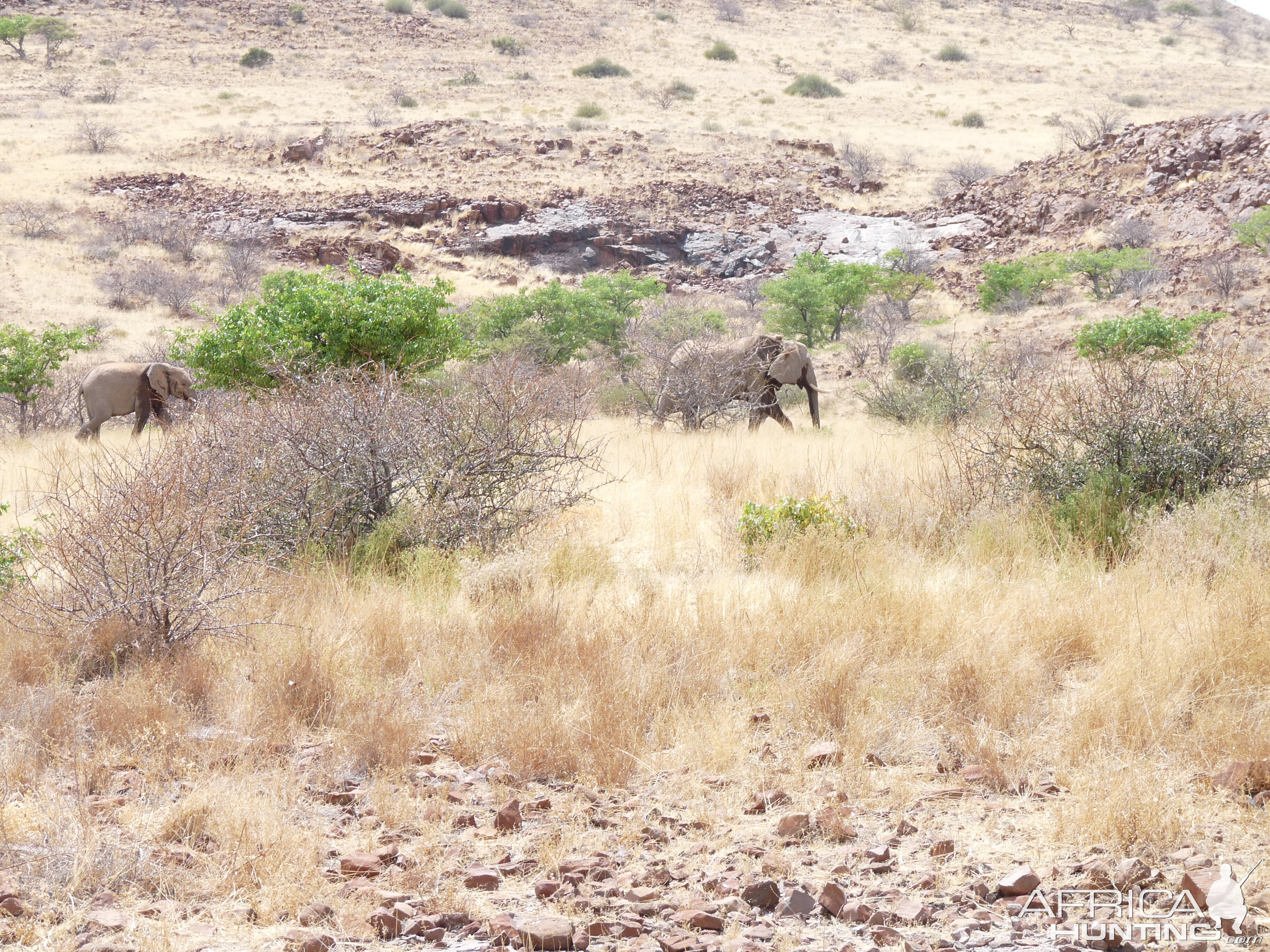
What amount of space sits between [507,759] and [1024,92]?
2371 inches

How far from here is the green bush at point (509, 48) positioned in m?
58.7

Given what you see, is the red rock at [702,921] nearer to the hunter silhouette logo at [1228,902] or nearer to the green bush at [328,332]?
the hunter silhouette logo at [1228,902]

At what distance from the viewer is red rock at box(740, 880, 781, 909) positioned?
2766 mm

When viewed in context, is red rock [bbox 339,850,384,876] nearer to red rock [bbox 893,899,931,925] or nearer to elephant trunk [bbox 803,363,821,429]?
red rock [bbox 893,899,931,925]

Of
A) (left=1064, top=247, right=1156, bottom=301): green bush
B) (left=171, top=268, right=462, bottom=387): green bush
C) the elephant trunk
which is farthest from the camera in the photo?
(left=1064, top=247, right=1156, bottom=301): green bush

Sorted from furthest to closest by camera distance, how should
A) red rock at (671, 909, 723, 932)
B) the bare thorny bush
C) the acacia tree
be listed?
the acacia tree < the bare thorny bush < red rock at (671, 909, 723, 932)

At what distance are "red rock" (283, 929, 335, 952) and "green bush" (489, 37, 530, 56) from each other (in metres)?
62.2

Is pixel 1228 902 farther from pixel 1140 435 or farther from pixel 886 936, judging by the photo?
pixel 1140 435

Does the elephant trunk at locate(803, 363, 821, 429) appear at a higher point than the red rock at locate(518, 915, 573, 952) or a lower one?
lower

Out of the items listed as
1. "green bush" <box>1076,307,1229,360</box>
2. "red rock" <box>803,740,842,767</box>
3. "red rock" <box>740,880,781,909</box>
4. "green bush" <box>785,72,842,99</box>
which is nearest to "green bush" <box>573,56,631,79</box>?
"green bush" <box>785,72,842,99</box>

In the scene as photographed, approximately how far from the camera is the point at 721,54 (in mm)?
60094

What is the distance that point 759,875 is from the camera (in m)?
2.87

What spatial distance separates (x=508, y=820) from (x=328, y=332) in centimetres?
844

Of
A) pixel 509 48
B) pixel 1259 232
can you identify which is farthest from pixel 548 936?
pixel 509 48
